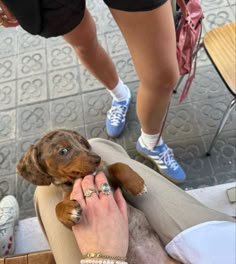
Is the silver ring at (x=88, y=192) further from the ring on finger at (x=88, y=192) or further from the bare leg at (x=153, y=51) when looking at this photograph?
the bare leg at (x=153, y=51)

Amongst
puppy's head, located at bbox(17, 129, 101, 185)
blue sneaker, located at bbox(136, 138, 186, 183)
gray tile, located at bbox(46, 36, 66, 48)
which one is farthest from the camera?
gray tile, located at bbox(46, 36, 66, 48)

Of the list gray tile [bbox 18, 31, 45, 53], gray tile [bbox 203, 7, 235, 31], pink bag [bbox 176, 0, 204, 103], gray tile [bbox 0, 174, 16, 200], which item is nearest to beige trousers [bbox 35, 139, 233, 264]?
pink bag [bbox 176, 0, 204, 103]

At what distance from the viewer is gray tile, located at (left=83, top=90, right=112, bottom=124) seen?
200cm

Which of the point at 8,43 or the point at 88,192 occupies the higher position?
the point at 88,192

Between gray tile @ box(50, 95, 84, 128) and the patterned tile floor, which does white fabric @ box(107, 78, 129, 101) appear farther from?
gray tile @ box(50, 95, 84, 128)

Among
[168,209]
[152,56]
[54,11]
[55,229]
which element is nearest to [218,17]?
[152,56]

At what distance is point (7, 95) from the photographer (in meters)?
2.20

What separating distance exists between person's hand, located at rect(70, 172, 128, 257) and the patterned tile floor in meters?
0.82

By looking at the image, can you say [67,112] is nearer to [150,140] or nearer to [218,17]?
[150,140]

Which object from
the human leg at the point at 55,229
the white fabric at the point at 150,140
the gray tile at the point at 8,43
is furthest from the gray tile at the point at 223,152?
the gray tile at the point at 8,43

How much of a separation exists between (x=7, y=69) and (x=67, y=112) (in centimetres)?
54

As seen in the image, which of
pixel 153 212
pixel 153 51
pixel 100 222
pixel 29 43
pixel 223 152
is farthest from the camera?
pixel 29 43

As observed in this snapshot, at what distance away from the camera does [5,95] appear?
2197mm

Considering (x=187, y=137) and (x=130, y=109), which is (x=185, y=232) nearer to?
(x=187, y=137)
